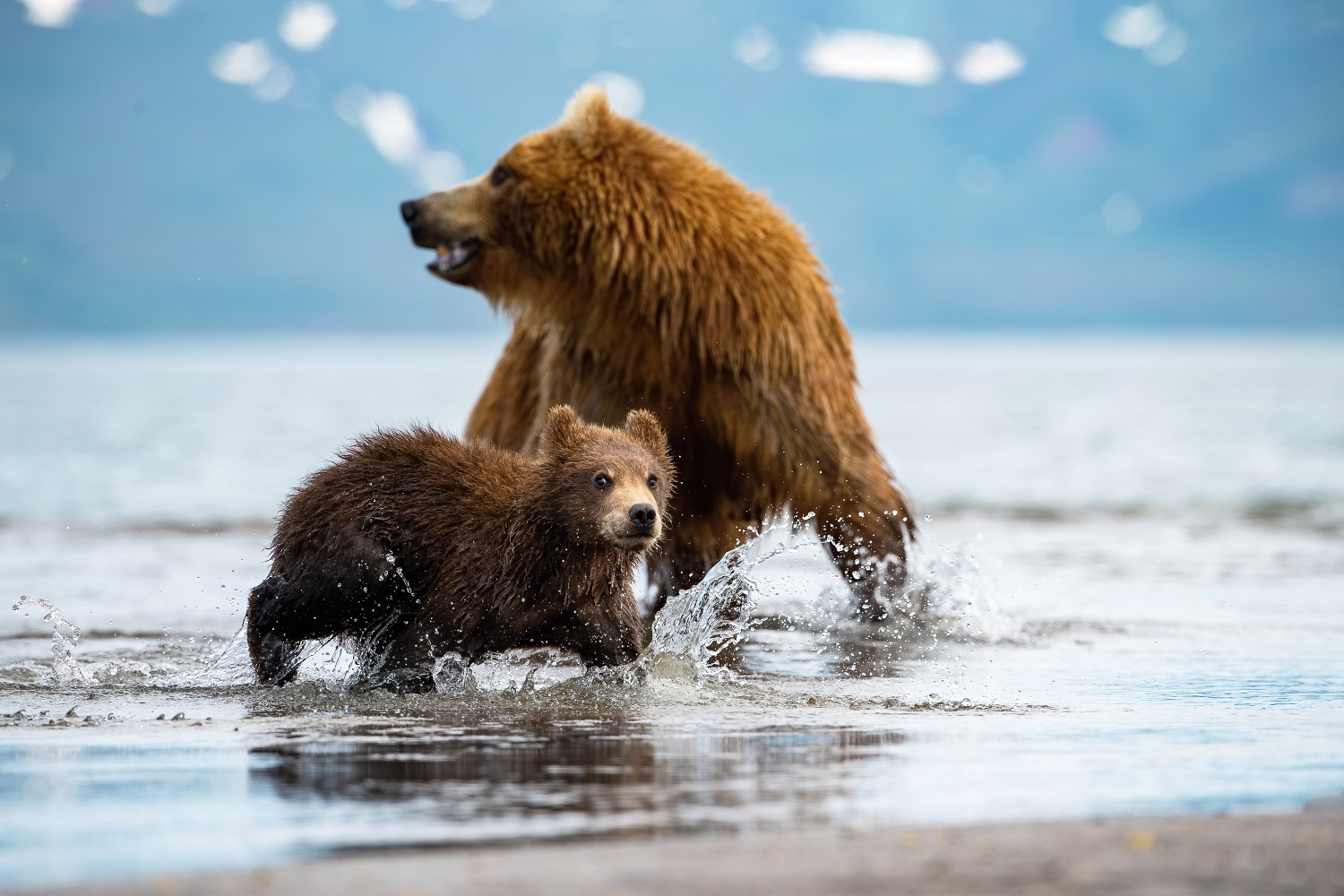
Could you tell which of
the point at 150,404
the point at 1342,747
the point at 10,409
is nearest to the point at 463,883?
the point at 1342,747

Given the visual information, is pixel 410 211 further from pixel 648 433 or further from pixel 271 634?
pixel 271 634

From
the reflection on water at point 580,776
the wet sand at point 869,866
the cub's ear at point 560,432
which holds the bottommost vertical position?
the wet sand at point 869,866

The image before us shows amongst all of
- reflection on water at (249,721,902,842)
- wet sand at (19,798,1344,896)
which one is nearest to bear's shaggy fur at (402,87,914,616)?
reflection on water at (249,721,902,842)

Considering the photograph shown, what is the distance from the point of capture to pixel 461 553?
6.01 metres

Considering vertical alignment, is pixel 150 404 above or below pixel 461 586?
above

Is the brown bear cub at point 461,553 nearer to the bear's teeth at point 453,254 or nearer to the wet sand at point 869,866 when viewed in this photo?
the bear's teeth at point 453,254

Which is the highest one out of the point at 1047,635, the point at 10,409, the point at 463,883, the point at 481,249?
the point at 10,409

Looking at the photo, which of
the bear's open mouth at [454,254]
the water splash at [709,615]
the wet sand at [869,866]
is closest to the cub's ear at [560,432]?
the water splash at [709,615]

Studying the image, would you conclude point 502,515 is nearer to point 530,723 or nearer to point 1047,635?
point 530,723

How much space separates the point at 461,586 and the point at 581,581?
0.43 meters

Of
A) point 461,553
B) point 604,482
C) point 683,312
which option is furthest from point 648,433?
point 683,312

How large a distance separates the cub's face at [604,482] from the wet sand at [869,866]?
2.42 meters

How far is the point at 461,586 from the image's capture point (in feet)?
19.5

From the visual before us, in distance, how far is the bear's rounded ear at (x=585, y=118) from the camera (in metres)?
7.79
